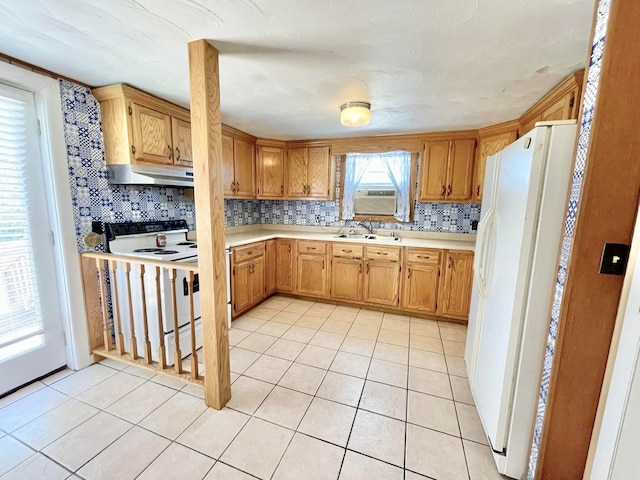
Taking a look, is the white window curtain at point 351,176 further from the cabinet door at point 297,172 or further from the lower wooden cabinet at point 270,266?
the lower wooden cabinet at point 270,266

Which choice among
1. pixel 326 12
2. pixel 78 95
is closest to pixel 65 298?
pixel 78 95

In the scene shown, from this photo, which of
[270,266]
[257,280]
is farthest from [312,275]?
[257,280]

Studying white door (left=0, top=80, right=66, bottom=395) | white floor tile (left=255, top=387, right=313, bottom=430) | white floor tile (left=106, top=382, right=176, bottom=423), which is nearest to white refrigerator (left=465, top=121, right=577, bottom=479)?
white floor tile (left=255, top=387, right=313, bottom=430)

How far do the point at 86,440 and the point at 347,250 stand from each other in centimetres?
267

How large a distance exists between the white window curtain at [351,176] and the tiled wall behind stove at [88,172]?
2.42 metres

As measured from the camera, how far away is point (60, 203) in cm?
190

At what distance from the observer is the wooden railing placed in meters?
1.94

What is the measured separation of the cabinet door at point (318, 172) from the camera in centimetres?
362

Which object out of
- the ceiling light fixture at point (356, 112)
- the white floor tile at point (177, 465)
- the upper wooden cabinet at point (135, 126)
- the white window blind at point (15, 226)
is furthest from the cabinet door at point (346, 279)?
the white window blind at point (15, 226)

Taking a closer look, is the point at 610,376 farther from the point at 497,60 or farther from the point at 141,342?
the point at 141,342

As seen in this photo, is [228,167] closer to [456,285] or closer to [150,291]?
[150,291]

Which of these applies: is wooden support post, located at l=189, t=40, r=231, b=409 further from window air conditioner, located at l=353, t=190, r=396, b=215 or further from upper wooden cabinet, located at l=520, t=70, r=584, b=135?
window air conditioner, located at l=353, t=190, r=396, b=215

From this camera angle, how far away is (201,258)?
1.61 metres

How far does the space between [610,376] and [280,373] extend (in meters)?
1.85
